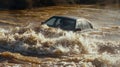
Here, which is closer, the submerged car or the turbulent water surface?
the turbulent water surface

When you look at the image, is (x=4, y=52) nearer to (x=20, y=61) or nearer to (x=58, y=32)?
(x=20, y=61)

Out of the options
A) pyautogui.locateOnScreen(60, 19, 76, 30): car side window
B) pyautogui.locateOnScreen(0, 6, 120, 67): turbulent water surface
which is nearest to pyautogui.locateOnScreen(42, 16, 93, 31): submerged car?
pyautogui.locateOnScreen(60, 19, 76, 30): car side window

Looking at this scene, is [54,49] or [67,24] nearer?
[54,49]

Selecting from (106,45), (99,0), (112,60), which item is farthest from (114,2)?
(112,60)

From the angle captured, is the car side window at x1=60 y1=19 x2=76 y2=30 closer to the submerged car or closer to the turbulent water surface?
the submerged car

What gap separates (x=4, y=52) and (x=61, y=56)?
2239 millimetres

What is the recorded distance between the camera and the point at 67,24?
Result: 15.6 m

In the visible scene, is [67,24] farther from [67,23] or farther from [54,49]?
[54,49]

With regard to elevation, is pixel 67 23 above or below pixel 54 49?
above

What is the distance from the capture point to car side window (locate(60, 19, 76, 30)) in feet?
50.8

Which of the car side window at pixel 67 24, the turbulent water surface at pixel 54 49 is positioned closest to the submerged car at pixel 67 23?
the car side window at pixel 67 24

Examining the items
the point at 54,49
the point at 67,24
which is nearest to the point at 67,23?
the point at 67,24

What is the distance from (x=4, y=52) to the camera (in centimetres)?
1294

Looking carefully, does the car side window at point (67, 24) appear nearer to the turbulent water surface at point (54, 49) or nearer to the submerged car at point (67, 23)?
the submerged car at point (67, 23)
